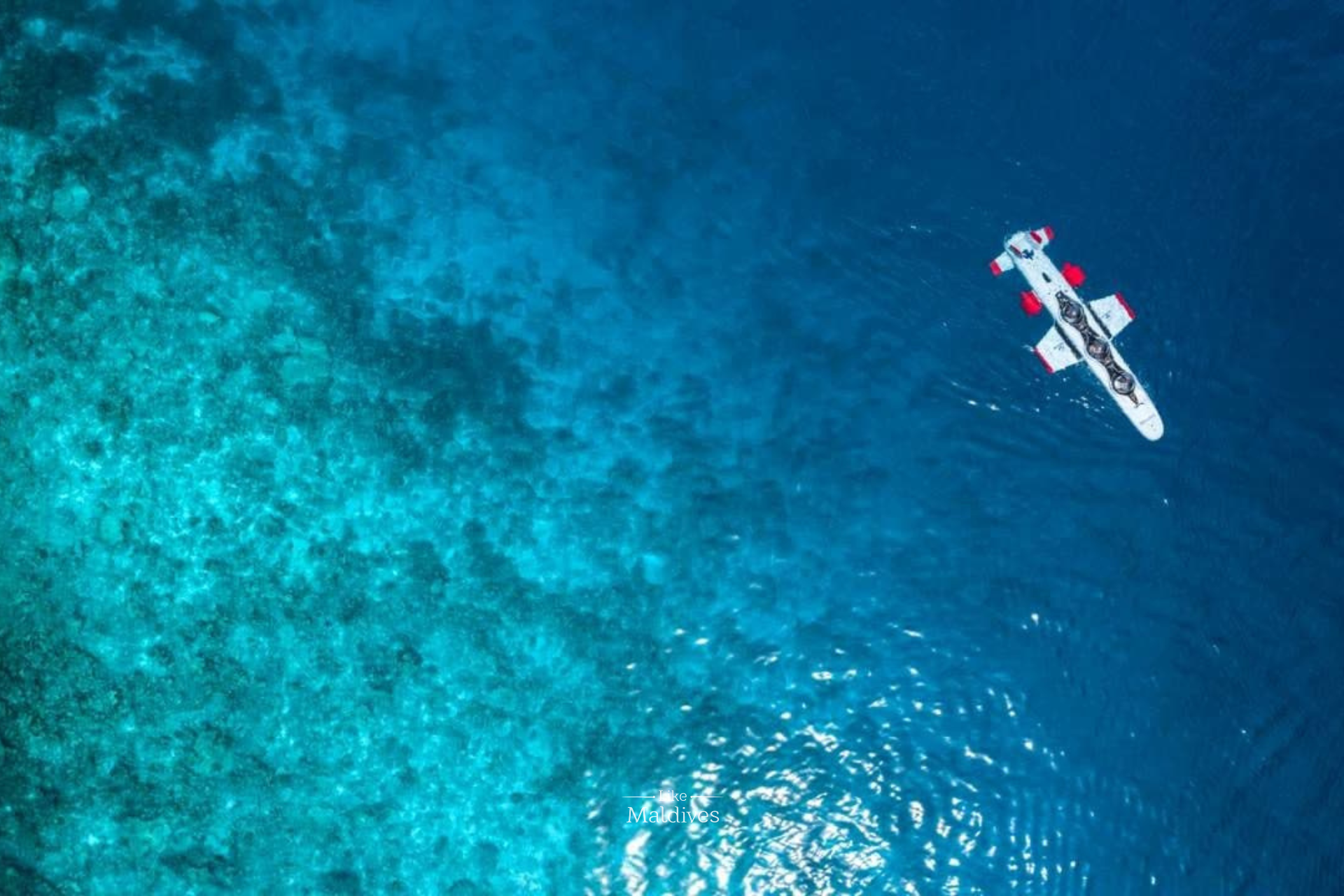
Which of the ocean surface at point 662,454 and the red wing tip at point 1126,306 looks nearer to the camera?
the ocean surface at point 662,454

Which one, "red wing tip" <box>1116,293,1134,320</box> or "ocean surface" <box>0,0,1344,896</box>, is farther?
"red wing tip" <box>1116,293,1134,320</box>

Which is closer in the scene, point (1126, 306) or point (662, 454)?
point (662, 454)

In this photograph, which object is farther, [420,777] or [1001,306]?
[1001,306]

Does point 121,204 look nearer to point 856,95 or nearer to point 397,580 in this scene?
point 397,580

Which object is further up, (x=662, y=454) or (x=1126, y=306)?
(x=662, y=454)

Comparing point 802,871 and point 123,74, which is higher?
point 123,74

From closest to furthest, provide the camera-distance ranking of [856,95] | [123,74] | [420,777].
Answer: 1. [420,777]
2. [123,74]
3. [856,95]

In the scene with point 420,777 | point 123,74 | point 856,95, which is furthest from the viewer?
point 856,95

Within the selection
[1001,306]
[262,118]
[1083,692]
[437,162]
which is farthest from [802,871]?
[262,118]
